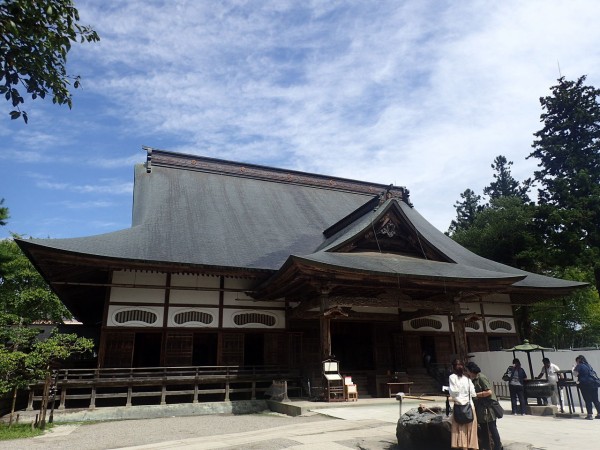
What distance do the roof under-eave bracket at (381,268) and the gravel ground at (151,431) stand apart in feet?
13.7

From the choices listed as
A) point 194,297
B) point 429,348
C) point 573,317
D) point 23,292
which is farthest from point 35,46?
point 573,317

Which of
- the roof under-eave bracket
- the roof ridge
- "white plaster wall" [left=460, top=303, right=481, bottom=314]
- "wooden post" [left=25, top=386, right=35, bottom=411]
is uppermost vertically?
the roof ridge

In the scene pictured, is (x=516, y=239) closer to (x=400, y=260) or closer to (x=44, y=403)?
(x=400, y=260)

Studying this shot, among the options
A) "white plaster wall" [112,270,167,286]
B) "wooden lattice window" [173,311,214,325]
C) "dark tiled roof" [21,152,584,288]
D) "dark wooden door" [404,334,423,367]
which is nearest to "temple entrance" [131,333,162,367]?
"wooden lattice window" [173,311,214,325]

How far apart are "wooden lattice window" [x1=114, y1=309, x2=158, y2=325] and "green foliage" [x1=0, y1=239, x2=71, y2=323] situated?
1336 cm

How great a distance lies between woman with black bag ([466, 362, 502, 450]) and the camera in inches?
258

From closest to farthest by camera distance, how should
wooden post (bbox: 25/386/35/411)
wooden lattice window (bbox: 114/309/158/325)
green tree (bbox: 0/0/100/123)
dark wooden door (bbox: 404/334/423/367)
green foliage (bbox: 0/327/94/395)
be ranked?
green tree (bbox: 0/0/100/123), green foliage (bbox: 0/327/94/395), wooden post (bbox: 25/386/35/411), wooden lattice window (bbox: 114/309/158/325), dark wooden door (bbox: 404/334/423/367)

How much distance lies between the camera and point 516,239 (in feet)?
100

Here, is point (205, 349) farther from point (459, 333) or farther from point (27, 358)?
point (459, 333)

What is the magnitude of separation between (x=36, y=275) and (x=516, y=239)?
3401cm

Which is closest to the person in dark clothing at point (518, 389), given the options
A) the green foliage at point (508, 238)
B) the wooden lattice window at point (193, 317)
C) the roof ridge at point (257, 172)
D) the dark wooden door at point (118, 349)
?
the wooden lattice window at point (193, 317)

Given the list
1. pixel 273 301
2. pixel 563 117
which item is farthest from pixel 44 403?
pixel 563 117

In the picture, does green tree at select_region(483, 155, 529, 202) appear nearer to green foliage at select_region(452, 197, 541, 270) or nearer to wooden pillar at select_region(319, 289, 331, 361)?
green foliage at select_region(452, 197, 541, 270)

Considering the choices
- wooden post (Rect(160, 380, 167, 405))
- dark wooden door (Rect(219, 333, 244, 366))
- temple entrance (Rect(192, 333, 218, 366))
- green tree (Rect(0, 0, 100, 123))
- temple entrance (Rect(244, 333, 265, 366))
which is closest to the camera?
green tree (Rect(0, 0, 100, 123))
